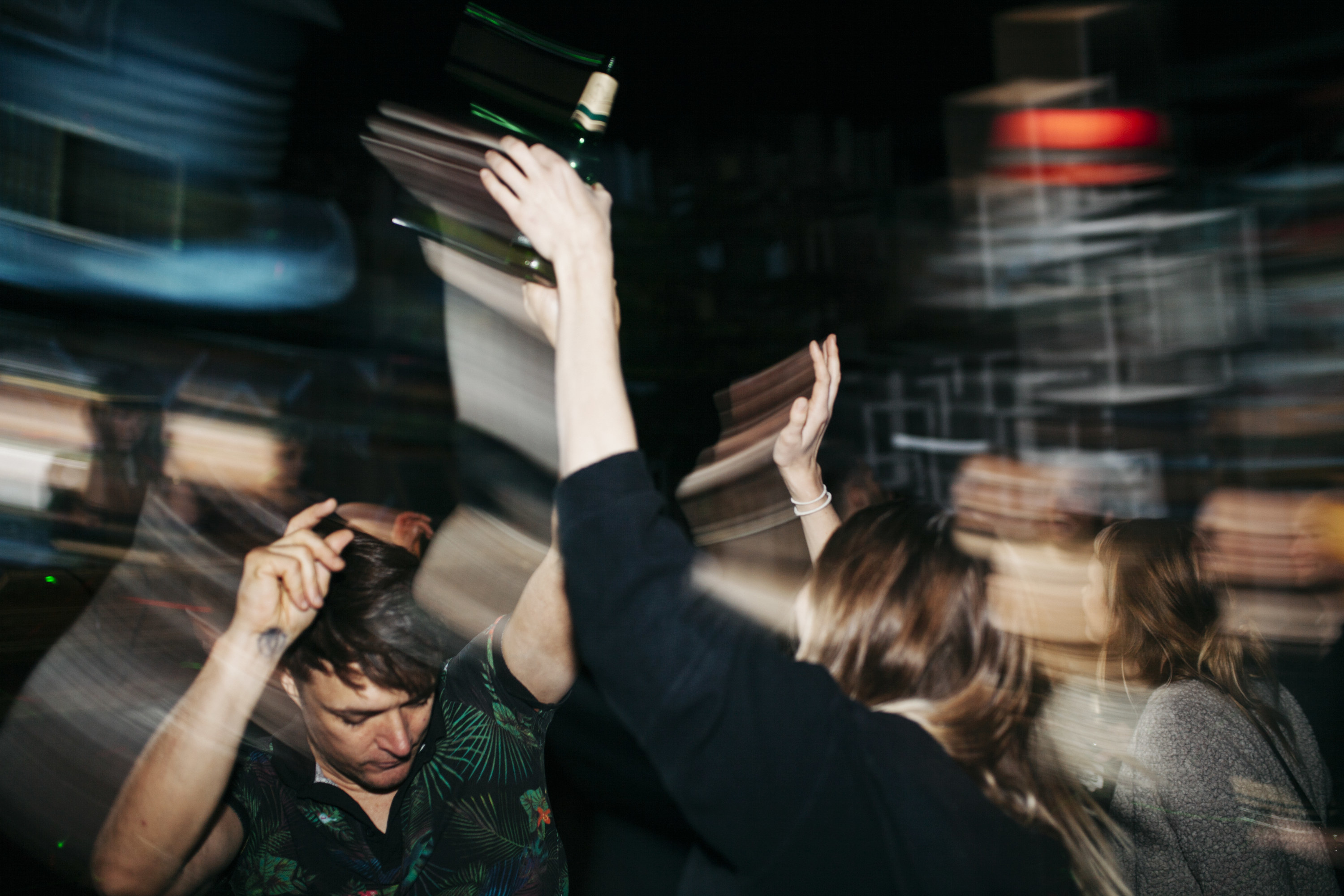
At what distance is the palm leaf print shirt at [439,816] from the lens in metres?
0.85

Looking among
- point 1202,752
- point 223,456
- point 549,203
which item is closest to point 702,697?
point 549,203

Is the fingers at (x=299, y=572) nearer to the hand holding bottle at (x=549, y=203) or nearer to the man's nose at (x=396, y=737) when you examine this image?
the man's nose at (x=396, y=737)

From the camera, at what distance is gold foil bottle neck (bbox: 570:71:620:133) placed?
68cm

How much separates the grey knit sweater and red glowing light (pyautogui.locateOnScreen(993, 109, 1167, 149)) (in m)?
3.50

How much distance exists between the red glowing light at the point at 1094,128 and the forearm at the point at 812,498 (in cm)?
361

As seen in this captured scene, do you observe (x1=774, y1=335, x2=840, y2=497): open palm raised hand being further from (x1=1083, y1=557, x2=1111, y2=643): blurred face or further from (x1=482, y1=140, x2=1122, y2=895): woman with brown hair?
(x1=1083, y1=557, x2=1111, y2=643): blurred face

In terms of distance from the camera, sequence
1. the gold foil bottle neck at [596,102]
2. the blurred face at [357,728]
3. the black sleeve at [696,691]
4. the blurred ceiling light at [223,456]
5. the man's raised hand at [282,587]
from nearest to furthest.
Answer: the black sleeve at [696,691] < the gold foil bottle neck at [596,102] < the man's raised hand at [282,587] < the blurred face at [357,728] < the blurred ceiling light at [223,456]

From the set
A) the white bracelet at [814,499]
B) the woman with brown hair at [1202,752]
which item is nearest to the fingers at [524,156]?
the white bracelet at [814,499]

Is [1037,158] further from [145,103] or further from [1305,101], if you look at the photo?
[145,103]

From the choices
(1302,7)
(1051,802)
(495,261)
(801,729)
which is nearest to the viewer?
(801,729)

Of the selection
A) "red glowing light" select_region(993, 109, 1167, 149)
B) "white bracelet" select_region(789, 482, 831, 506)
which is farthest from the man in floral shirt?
"red glowing light" select_region(993, 109, 1167, 149)

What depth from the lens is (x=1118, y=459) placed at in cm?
357

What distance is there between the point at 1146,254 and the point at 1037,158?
74cm

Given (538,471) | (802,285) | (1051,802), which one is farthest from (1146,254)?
(1051,802)
